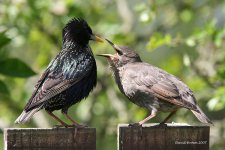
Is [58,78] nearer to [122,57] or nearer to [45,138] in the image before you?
[122,57]

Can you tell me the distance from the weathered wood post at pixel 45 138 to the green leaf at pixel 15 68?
4.27ft

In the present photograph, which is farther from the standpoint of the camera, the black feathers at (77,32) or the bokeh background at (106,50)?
the bokeh background at (106,50)

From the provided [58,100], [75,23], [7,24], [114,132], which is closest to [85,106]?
[114,132]

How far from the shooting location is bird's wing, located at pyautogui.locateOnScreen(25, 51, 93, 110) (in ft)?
16.3

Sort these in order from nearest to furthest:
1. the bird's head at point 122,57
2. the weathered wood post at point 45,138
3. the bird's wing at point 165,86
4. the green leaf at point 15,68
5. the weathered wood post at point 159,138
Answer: the weathered wood post at point 45,138 → the weathered wood post at point 159,138 → the bird's wing at point 165,86 → the green leaf at point 15,68 → the bird's head at point 122,57

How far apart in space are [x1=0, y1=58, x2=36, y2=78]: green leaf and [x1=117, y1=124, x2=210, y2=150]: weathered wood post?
1329 millimetres

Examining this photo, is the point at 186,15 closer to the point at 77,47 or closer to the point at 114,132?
the point at 114,132

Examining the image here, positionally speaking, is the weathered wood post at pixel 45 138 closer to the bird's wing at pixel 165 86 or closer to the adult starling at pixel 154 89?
the adult starling at pixel 154 89

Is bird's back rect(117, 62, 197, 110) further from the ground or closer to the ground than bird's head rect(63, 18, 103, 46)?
closer to the ground

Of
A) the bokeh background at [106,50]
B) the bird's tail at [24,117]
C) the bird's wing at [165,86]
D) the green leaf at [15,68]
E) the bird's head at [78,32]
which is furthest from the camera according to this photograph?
the bokeh background at [106,50]

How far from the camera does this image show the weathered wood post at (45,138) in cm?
392

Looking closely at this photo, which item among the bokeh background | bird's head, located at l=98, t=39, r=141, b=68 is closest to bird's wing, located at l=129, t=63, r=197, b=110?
bird's head, located at l=98, t=39, r=141, b=68

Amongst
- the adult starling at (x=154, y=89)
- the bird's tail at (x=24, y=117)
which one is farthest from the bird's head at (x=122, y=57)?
the bird's tail at (x=24, y=117)

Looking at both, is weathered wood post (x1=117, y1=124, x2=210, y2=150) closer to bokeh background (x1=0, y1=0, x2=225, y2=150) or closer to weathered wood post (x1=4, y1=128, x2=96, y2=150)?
weathered wood post (x1=4, y1=128, x2=96, y2=150)
